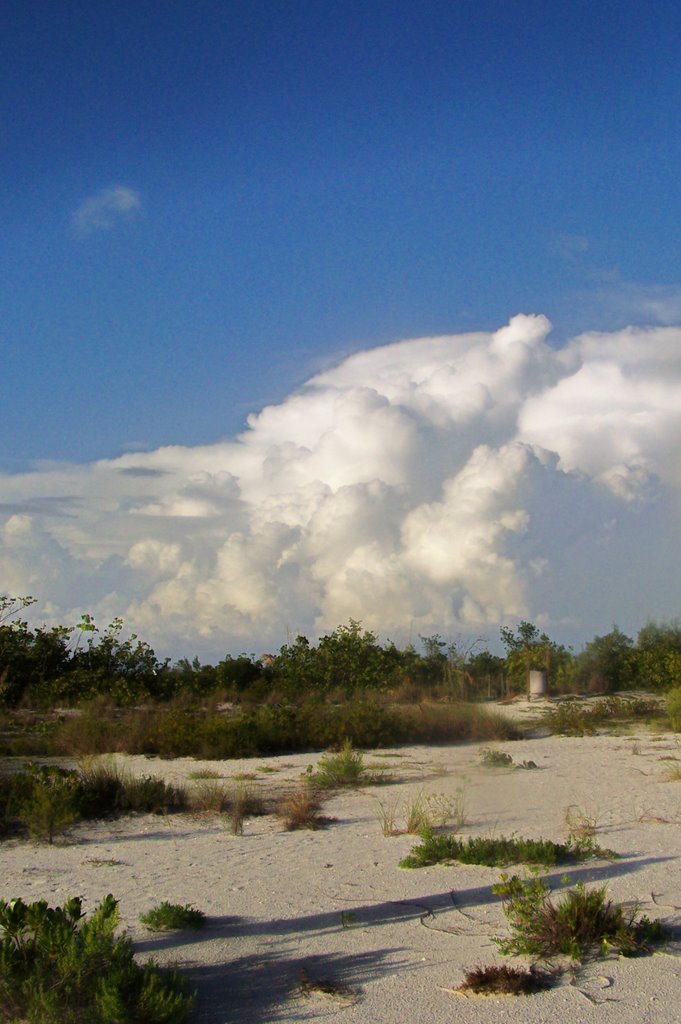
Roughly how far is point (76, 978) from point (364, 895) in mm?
3486

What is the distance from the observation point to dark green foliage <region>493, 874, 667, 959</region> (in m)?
6.39

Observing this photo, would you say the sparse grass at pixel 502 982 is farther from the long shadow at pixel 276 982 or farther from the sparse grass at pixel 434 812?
the sparse grass at pixel 434 812

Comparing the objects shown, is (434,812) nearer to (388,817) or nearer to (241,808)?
(388,817)

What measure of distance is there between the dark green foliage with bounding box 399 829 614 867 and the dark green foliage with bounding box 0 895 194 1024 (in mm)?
4028

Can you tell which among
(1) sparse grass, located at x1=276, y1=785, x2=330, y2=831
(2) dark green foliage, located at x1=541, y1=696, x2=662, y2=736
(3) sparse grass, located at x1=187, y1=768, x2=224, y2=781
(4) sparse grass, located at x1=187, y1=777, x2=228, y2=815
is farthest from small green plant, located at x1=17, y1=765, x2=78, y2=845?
(2) dark green foliage, located at x1=541, y1=696, x2=662, y2=736

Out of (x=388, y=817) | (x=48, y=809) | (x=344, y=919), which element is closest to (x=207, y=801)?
(x=48, y=809)

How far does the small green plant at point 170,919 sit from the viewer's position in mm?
7176

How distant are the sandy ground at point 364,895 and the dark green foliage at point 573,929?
0.14 meters

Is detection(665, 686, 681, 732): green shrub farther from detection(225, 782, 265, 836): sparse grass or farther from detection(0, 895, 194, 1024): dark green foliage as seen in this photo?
detection(0, 895, 194, 1024): dark green foliage

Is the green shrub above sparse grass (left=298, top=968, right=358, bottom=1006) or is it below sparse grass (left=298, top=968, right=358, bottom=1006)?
above

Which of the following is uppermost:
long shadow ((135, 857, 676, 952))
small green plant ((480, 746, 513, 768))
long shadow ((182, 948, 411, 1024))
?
small green plant ((480, 746, 513, 768))

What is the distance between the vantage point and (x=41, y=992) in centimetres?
519

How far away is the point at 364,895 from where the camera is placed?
27.1 feet

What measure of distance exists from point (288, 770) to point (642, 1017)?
11.7m
